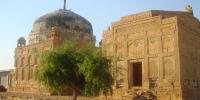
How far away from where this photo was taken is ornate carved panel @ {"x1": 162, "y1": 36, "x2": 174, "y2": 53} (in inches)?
743

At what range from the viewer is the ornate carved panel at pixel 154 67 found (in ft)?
64.3

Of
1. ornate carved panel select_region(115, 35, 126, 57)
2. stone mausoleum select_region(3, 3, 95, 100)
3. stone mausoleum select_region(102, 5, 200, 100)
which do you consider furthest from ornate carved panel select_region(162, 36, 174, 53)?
stone mausoleum select_region(3, 3, 95, 100)

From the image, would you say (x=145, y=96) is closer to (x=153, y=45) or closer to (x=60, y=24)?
(x=153, y=45)

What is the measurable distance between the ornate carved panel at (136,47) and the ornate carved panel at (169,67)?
205 cm

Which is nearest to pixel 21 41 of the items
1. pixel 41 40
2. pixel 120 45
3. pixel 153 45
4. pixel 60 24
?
pixel 41 40

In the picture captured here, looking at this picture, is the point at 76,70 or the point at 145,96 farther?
the point at 145,96

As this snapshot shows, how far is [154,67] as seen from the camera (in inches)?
778

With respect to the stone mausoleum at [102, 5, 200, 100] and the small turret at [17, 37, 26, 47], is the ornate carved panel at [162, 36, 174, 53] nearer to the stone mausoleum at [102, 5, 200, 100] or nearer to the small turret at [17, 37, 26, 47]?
the stone mausoleum at [102, 5, 200, 100]

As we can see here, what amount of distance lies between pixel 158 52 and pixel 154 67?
1.07 m

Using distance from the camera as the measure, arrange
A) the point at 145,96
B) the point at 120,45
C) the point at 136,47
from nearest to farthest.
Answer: the point at 145,96 → the point at 136,47 → the point at 120,45

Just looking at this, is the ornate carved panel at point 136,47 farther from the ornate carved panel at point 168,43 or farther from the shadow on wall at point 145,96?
the shadow on wall at point 145,96

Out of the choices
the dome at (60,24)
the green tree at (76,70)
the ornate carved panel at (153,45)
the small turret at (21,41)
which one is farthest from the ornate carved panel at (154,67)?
the small turret at (21,41)

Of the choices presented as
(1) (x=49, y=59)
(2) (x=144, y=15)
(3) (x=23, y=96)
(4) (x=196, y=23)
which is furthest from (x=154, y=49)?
(3) (x=23, y=96)

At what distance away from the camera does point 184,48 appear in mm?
19125
